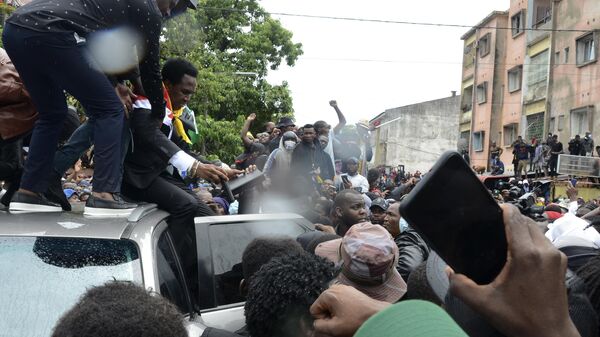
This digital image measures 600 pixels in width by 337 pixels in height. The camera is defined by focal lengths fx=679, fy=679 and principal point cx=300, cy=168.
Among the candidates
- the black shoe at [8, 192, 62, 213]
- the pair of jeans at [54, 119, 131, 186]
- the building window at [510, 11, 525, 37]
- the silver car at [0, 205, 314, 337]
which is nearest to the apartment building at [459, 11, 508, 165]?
the building window at [510, 11, 525, 37]

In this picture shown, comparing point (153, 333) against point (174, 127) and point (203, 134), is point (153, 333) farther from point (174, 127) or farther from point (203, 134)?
point (203, 134)

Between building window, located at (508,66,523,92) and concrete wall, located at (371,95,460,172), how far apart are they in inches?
854

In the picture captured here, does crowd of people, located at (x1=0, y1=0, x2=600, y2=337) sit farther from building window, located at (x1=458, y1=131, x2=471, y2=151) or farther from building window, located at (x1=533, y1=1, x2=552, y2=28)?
building window, located at (x1=458, y1=131, x2=471, y2=151)

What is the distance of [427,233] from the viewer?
48.4 inches

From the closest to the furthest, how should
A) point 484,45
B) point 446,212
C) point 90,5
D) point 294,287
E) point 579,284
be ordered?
point 446,212
point 579,284
point 294,287
point 90,5
point 484,45

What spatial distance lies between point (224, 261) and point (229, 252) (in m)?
0.08

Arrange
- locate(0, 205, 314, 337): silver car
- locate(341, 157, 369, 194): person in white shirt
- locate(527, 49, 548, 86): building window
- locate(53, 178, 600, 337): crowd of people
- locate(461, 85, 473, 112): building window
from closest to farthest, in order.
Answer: locate(53, 178, 600, 337): crowd of people
locate(0, 205, 314, 337): silver car
locate(341, 157, 369, 194): person in white shirt
locate(527, 49, 548, 86): building window
locate(461, 85, 473, 112): building window

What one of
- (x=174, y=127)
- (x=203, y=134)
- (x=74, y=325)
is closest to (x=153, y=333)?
(x=74, y=325)

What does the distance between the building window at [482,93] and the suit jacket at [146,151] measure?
3928 centimetres

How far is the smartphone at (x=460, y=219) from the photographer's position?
48.1 inches

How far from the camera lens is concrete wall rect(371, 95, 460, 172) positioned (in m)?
60.3

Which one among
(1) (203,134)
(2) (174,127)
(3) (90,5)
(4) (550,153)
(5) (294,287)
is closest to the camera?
(5) (294,287)

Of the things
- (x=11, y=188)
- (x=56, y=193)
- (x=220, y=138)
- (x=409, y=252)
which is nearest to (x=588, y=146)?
(x=220, y=138)

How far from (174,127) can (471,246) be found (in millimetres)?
3548
